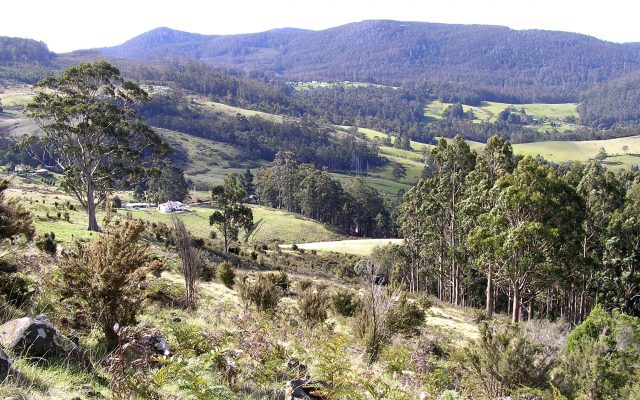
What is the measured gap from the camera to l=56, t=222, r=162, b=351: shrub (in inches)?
247

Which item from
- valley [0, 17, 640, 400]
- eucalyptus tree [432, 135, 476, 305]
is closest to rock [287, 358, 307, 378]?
valley [0, 17, 640, 400]

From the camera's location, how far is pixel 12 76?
183250 millimetres

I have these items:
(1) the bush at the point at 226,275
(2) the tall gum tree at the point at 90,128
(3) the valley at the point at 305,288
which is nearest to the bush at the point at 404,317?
→ (3) the valley at the point at 305,288

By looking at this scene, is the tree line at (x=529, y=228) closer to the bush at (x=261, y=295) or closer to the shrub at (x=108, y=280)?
the bush at (x=261, y=295)

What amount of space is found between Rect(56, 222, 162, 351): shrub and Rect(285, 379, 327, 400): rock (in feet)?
8.29

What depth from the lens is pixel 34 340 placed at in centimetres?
513

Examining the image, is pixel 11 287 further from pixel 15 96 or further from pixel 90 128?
pixel 15 96

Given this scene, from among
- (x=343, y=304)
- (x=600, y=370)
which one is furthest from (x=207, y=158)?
(x=600, y=370)

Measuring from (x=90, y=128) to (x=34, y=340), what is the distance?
30671mm

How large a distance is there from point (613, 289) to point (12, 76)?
21075cm

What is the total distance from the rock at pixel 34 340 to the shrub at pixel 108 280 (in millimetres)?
853

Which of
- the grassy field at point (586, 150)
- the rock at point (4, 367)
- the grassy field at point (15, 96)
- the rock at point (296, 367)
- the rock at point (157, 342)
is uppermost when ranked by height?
the grassy field at point (15, 96)

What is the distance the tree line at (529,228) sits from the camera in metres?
24.6

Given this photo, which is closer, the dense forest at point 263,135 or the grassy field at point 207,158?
the grassy field at point 207,158
